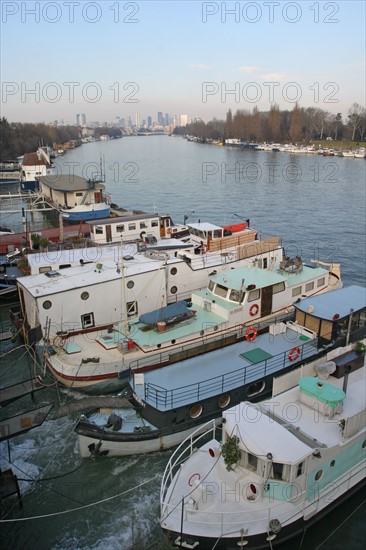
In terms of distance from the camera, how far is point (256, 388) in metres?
17.7

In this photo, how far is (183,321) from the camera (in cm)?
2019

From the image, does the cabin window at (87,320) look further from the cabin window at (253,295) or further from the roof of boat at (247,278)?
the cabin window at (253,295)

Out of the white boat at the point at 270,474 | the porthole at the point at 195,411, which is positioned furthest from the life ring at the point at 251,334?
the white boat at the point at 270,474

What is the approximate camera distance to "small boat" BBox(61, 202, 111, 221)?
4444 centimetres

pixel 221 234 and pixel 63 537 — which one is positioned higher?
pixel 221 234

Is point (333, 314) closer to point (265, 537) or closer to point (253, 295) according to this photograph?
point (253, 295)

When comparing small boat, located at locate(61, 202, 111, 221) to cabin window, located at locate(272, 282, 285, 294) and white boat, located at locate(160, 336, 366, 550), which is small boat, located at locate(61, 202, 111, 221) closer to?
cabin window, located at locate(272, 282, 285, 294)

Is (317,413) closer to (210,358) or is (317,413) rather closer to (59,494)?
(210,358)

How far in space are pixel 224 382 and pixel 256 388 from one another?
1.78 metres

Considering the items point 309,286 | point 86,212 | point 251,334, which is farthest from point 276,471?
point 86,212

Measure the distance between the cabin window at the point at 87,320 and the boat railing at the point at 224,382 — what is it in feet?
21.8

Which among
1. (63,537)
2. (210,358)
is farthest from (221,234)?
(63,537)

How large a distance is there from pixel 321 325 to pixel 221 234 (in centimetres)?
1287

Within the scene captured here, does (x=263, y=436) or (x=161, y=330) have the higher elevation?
(x=161, y=330)
